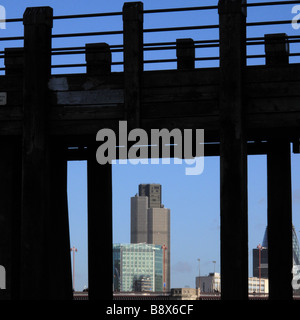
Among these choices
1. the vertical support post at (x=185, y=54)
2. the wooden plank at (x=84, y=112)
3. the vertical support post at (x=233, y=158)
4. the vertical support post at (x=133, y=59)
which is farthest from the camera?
the vertical support post at (x=185, y=54)

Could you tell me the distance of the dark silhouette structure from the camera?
49.0 ft

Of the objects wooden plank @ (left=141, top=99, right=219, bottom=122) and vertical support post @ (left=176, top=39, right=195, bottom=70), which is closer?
wooden plank @ (left=141, top=99, right=219, bottom=122)

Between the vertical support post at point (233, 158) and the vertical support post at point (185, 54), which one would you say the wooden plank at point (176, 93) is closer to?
the vertical support post at point (233, 158)

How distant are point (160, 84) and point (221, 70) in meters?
1.22

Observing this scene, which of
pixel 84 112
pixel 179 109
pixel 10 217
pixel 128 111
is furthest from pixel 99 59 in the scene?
pixel 10 217

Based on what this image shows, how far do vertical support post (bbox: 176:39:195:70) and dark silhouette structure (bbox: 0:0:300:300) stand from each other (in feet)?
0.06

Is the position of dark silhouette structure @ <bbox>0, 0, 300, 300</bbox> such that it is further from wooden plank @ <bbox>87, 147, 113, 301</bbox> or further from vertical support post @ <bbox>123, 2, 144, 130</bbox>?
wooden plank @ <bbox>87, 147, 113, 301</bbox>

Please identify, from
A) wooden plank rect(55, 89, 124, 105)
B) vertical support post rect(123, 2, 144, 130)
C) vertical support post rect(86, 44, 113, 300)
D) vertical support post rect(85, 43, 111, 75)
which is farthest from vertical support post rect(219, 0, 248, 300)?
vertical support post rect(86, 44, 113, 300)

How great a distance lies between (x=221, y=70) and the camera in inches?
600

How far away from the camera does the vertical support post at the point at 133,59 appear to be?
1555 centimetres

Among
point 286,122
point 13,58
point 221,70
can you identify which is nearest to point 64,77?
point 13,58

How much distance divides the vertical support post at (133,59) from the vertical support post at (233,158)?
1.59 metres

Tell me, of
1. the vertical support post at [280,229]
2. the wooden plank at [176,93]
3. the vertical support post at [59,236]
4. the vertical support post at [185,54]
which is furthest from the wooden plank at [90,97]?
the vertical support post at [280,229]
